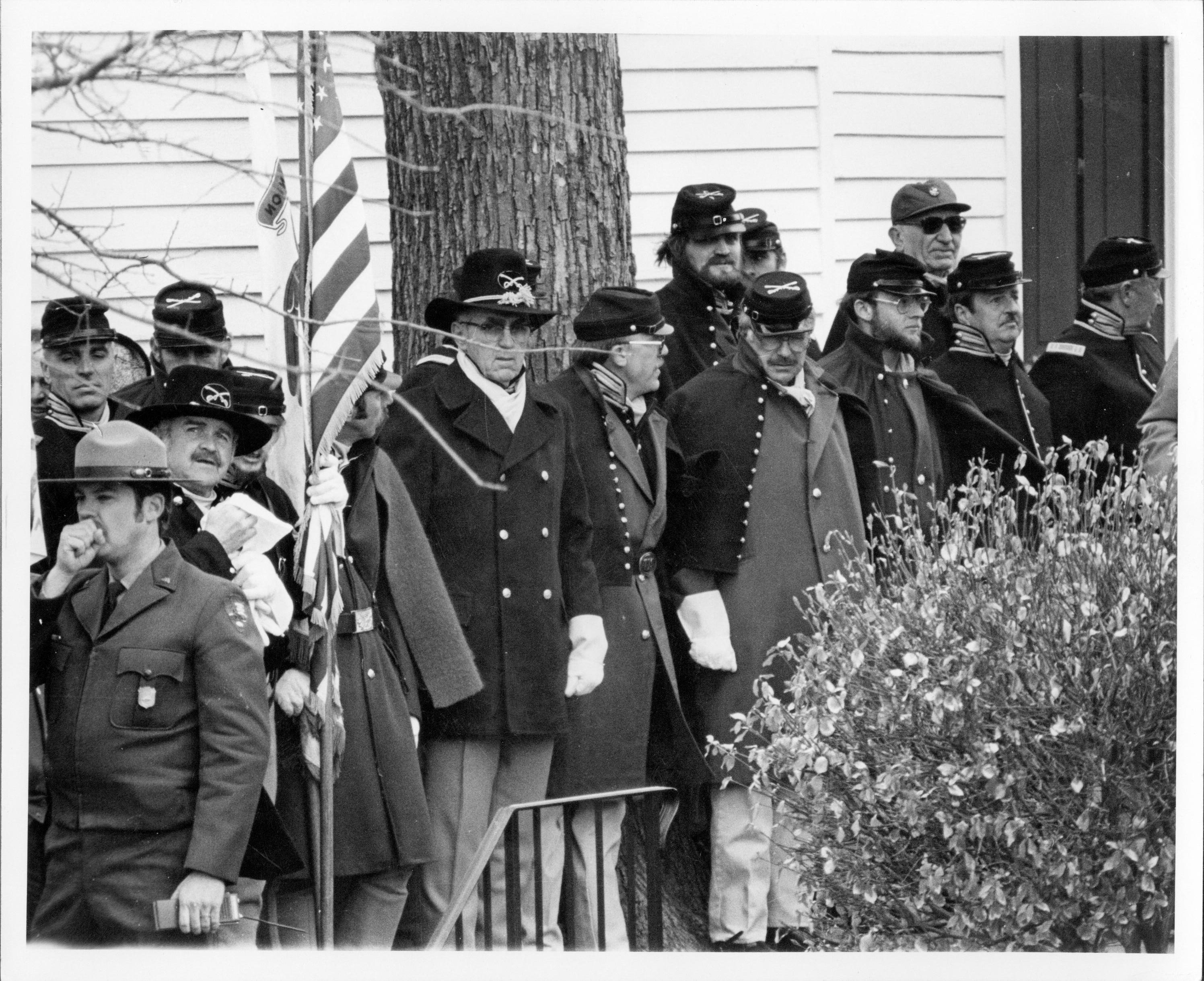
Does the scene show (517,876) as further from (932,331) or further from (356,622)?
(932,331)

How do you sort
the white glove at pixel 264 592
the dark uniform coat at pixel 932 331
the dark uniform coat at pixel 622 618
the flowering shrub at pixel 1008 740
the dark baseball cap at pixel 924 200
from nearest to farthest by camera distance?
the flowering shrub at pixel 1008 740
the white glove at pixel 264 592
the dark uniform coat at pixel 622 618
the dark uniform coat at pixel 932 331
the dark baseball cap at pixel 924 200

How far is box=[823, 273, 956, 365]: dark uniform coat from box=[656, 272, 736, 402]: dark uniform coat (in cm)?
42

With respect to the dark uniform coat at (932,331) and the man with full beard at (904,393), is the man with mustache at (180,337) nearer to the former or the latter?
the man with full beard at (904,393)

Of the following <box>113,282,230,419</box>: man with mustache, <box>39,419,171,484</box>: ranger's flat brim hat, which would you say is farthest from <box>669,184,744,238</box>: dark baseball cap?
<box>39,419,171,484</box>: ranger's flat brim hat

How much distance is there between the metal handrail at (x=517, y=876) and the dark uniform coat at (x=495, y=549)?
32cm

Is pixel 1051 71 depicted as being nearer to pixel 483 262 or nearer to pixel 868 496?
pixel 868 496

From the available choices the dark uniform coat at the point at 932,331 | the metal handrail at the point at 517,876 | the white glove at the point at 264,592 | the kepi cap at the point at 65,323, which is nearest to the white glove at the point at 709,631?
the metal handrail at the point at 517,876

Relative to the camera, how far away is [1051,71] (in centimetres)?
689

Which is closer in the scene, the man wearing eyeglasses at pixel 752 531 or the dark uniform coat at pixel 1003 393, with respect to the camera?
the man wearing eyeglasses at pixel 752 531

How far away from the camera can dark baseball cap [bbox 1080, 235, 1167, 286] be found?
690cm

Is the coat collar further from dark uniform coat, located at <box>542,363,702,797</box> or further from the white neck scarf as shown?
dark uniform coat, located at <box>542,363,702,797</box>

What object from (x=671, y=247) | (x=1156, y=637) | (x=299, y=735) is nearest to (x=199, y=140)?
(x=671, y=247)

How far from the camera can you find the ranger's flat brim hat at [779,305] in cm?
636

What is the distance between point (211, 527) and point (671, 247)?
214cm
